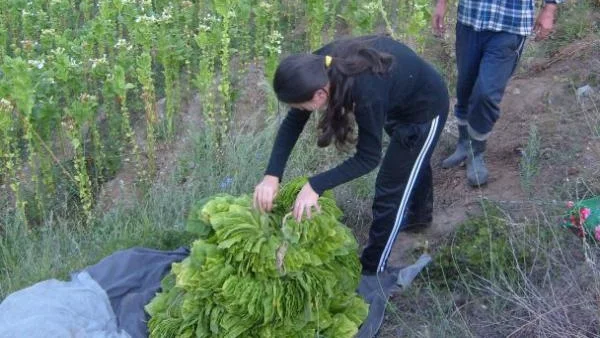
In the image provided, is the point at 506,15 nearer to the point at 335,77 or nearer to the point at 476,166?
the point at 476,166

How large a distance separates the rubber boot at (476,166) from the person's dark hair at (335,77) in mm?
1553

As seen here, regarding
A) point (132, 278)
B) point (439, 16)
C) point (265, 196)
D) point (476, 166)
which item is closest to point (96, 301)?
point (132, 278)

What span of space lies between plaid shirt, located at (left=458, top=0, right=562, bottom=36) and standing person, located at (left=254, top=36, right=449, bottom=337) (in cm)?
93

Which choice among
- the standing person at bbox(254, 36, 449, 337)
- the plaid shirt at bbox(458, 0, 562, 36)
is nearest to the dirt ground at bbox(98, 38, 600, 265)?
the standing person at bbox(254, 36, 449, 337)

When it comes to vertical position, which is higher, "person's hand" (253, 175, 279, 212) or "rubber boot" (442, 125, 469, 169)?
"person's hand" (253, 175, 279, 212)

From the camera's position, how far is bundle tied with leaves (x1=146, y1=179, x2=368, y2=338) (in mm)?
2941

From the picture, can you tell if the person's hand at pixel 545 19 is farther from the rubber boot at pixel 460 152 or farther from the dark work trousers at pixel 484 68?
the rubber boot at pixel 460 152

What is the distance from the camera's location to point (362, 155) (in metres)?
2.93

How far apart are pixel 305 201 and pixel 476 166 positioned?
176 cm

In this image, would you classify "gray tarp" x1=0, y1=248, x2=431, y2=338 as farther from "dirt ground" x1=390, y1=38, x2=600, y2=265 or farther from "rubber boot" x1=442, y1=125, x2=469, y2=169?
"rubber boot" x1=442, y1=125, x2=469, y2=169

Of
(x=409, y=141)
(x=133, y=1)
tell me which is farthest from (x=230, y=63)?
(x=409, y=141)

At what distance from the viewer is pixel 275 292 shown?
294 centimetres

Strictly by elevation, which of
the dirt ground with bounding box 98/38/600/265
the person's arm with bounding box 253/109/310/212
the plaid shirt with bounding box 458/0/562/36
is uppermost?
the plaid shirt with bounding box 458/0/562/36

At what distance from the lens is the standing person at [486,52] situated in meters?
4.01
